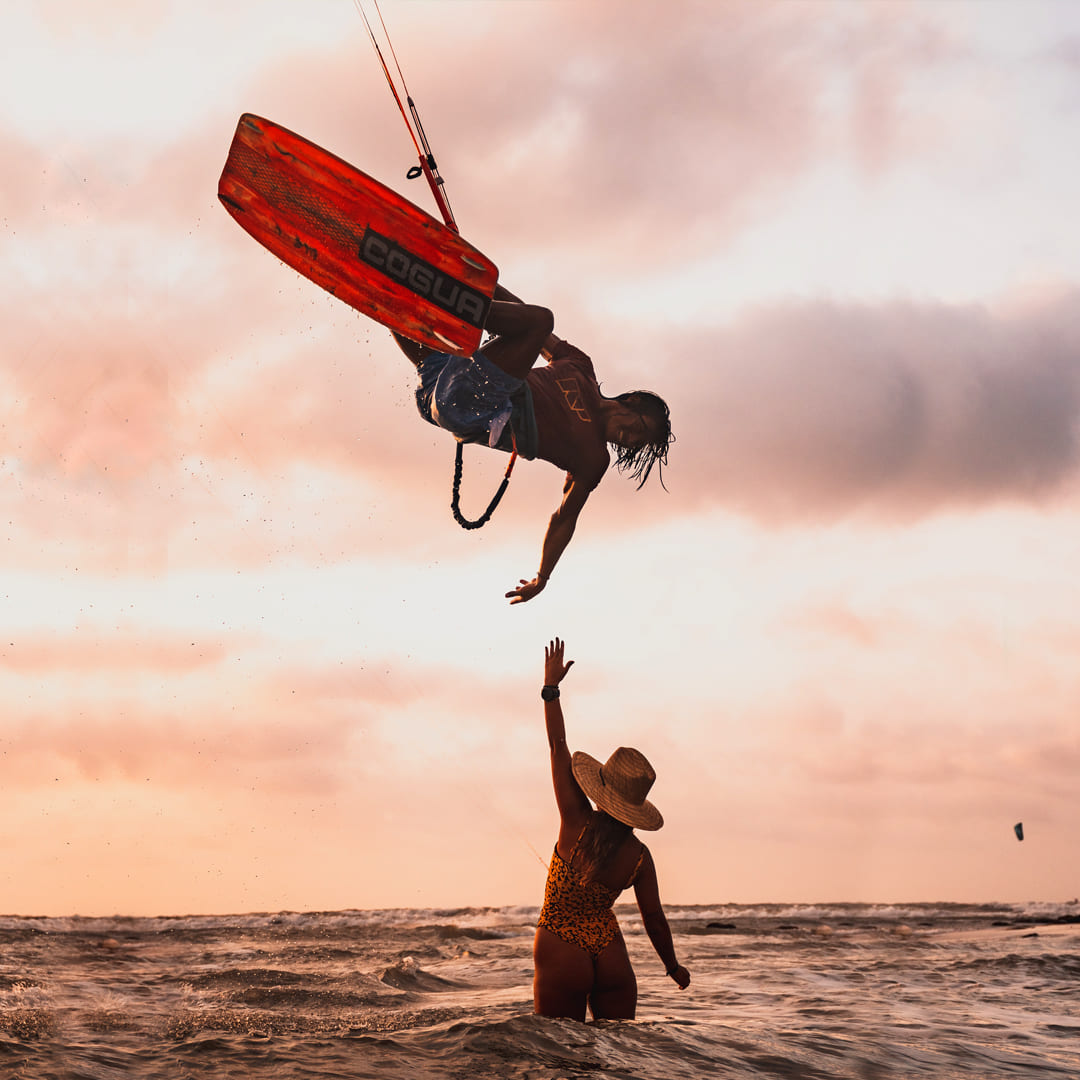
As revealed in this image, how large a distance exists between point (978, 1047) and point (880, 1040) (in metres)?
0.83

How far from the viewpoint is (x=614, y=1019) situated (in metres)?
7.81

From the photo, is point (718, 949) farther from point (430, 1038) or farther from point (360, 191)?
point (360, 191)

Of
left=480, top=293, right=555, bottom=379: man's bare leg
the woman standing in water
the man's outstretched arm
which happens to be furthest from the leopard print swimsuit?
left=480, top=293, right=555, bottom=379: man's bare leg

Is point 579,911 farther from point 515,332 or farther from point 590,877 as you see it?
Result: point 515,332

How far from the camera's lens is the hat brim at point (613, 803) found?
7.49 meters

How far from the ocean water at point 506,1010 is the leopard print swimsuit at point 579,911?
57cm

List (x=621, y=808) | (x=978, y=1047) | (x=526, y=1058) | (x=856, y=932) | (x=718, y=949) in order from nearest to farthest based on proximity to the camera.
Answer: (x=526, y=1058) < (x=621, y=808) < (x=978, y=1047) < (x=718, y=949) < (x=856, y=932)

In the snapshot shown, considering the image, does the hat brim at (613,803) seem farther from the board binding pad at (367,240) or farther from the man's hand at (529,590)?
the board binding pad at (367,240)

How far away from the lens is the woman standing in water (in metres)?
7.56

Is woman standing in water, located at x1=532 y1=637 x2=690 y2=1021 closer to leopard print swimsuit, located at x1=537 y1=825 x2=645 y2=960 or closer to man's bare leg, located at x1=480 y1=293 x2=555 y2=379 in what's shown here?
leopard print swimsuit, located at x1=537 y1=825 x2=645 y2=960

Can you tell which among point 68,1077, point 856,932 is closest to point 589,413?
point 68,1077

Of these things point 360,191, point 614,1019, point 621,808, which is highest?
point 360,191

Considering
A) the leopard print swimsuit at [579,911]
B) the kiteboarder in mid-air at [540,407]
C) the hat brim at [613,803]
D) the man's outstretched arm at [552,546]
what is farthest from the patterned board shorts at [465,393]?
the leopard print swimsuit at [579,911]

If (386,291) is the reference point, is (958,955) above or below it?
below
